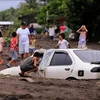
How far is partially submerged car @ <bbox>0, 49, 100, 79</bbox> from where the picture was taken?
Result: 41.2 ft

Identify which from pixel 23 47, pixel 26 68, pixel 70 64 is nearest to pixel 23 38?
pixel 23 47

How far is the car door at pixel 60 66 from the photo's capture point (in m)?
12.8

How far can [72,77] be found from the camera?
12.8 meters

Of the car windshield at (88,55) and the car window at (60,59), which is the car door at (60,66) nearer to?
the car window at (60,59)

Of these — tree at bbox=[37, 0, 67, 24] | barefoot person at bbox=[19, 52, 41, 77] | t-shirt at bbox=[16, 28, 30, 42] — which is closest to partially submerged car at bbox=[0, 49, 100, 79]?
barefoot person at bbox=[19, 52, 41, 77]

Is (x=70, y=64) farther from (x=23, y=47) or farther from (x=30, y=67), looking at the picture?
(x=23, y=47)

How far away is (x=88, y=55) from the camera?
13.2 m

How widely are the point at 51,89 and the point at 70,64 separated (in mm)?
2285

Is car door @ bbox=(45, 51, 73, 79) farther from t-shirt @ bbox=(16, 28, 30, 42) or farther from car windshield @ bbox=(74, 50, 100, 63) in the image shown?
t-shirt @ bbox=(16, 28, 30, 42)

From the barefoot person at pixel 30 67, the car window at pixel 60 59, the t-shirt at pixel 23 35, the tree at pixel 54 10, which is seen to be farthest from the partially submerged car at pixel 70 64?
the tree at pixel 54 10

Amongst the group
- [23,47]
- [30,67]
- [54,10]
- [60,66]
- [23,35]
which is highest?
[23,35]

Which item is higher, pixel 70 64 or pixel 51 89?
pixel 70 64

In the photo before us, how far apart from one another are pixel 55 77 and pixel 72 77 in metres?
0.55

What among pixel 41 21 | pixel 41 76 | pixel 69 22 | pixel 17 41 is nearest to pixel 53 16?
pixel 41 21
